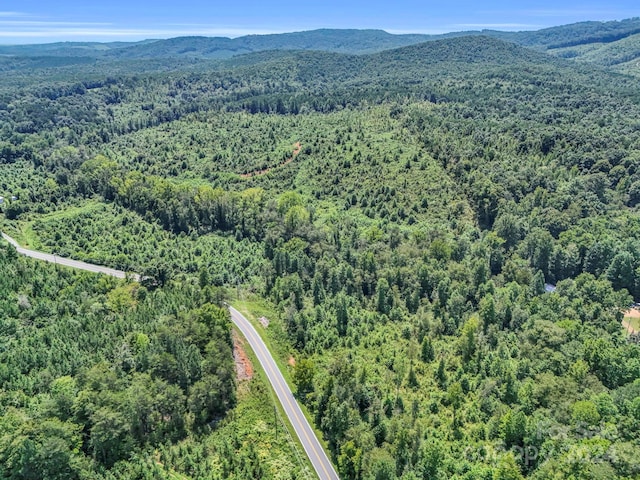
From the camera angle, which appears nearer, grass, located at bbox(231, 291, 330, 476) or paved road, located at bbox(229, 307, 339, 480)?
paved road, located at bbox(229, 307, 339, 480)

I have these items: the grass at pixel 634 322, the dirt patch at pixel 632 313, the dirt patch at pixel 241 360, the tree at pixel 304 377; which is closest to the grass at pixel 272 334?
the dirt patch at pixel 241 360

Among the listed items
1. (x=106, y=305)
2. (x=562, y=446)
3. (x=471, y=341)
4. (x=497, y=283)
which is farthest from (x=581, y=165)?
(x=106, y=305)

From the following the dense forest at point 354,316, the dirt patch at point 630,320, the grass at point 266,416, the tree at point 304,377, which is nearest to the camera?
the dense forest at point 354,316

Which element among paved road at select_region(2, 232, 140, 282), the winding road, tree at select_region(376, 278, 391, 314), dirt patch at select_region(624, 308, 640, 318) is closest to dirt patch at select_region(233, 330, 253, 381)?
the winding road

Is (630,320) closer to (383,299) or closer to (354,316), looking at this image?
(383,299)

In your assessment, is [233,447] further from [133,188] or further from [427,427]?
[133,188]

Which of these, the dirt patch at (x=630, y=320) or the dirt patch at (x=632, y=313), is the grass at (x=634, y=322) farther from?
the dirt patch at (x=632, y=313)

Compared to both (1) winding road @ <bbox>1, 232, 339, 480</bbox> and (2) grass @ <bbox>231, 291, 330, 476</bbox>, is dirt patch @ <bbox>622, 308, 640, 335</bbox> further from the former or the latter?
(1) winding road @ <bbox>1, 232, 339, 480</bbox>

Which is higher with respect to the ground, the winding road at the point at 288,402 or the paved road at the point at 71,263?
the paved road at the point at 71,263
